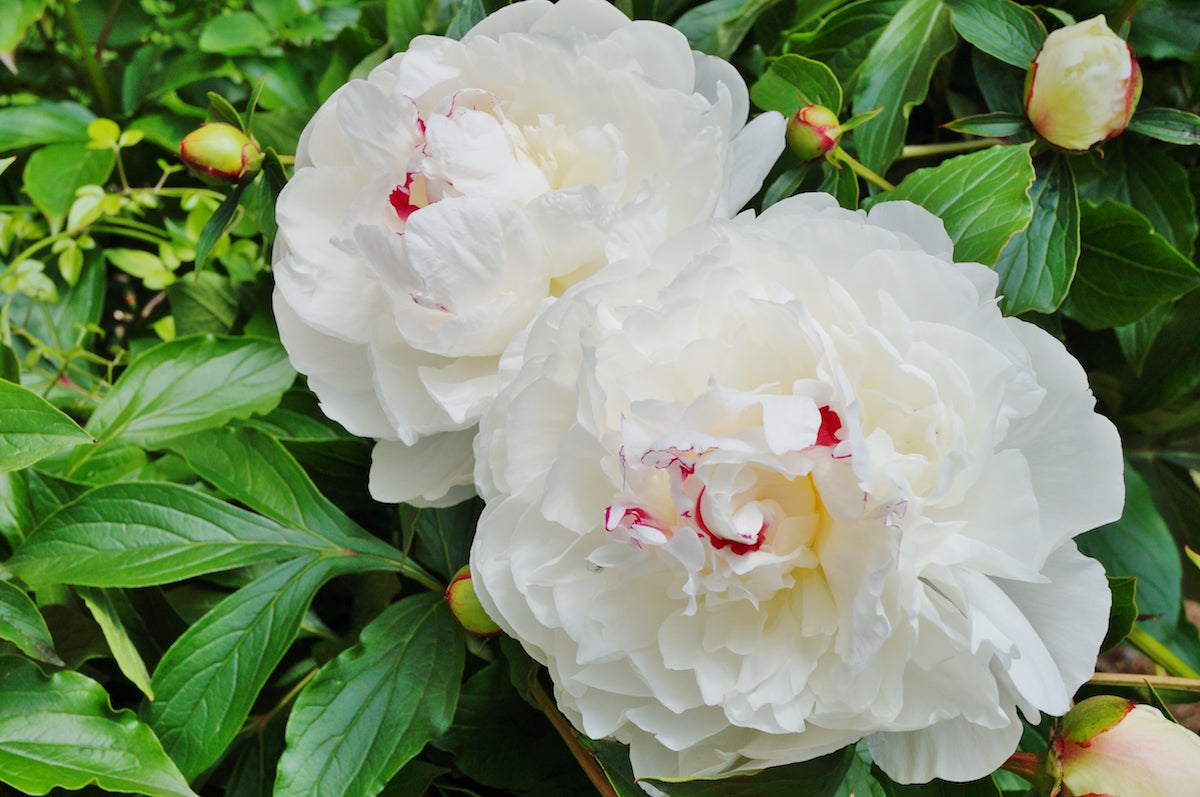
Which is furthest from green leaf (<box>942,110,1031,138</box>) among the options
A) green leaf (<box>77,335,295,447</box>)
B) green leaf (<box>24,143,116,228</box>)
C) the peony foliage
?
green leaf (<box>24,143,116,228</box>)

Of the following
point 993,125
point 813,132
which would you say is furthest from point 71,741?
point 993,125

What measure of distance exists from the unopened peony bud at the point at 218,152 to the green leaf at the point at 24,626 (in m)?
0.21

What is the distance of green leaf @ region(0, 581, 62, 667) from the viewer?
0.41m

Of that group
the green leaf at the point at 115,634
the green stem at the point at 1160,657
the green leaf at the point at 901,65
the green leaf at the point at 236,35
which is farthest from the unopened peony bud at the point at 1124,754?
the green leaf at the point at 236,35

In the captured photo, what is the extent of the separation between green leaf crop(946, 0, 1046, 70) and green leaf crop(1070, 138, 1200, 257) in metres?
0.10

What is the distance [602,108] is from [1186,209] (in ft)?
1.32

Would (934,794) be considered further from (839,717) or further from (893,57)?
(893,57)

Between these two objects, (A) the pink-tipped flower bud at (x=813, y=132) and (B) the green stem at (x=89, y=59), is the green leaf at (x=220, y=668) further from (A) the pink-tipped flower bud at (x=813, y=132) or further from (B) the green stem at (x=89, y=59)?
(B) the green stem at (x=89, y=59)

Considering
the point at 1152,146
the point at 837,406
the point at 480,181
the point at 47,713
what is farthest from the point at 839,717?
the point at 1152,146

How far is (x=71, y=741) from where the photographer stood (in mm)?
418

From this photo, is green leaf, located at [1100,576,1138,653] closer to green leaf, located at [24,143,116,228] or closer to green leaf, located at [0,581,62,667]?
green leaf, located at [0,581,62,667]

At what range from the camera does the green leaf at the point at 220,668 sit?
0.43 metres

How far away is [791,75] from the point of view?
1.54 ft

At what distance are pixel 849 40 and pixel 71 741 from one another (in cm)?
53
